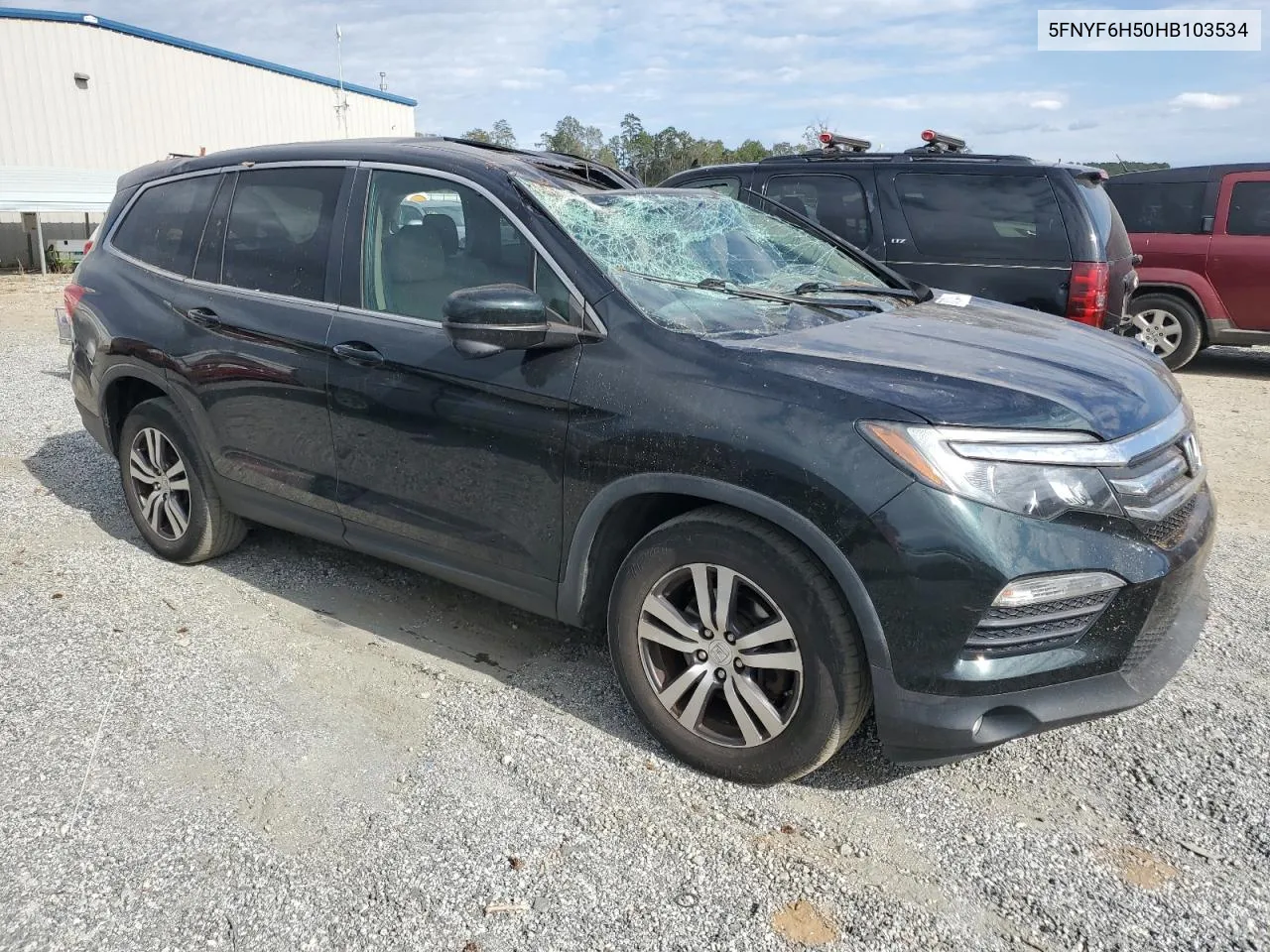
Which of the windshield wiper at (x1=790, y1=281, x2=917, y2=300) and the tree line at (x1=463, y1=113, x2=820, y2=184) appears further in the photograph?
the tree line at (x1=463, y1=113, x2=820, y2=184)

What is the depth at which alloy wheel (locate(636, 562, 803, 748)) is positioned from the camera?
287cm

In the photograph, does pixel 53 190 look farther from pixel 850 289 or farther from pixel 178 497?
→ pixel 850 289

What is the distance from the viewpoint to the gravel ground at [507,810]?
2.48m

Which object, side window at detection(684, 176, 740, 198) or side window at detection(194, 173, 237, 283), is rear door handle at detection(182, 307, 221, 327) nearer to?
side window at detection(194, 173, 237, 283)

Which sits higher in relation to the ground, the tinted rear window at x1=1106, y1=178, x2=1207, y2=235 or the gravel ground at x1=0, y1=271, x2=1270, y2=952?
the tinted rear window at x1=1106, y1=178, x2=1207, y2=235

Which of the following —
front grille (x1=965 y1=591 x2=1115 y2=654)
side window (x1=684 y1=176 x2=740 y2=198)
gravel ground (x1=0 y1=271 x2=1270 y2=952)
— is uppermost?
side window (x1=684 y1=176 x2=740 y2=198)

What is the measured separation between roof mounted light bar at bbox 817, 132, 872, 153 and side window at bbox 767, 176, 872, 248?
1.77 feet

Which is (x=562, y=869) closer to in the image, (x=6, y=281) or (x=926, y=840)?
(x=926, y=840)

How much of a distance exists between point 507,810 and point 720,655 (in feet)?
2.50

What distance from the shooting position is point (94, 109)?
945 inches

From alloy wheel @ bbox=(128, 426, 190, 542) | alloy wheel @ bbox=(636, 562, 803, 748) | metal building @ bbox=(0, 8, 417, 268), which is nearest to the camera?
alloy wheel @ bbox=(636, 562, 803, 748)

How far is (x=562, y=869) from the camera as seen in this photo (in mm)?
2658

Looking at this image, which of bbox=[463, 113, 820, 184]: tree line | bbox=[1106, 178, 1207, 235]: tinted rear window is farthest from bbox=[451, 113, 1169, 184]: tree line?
bbox=[1106, 178, 1207, 235]: tinted rear window

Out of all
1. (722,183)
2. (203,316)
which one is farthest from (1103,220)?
(203,316)
